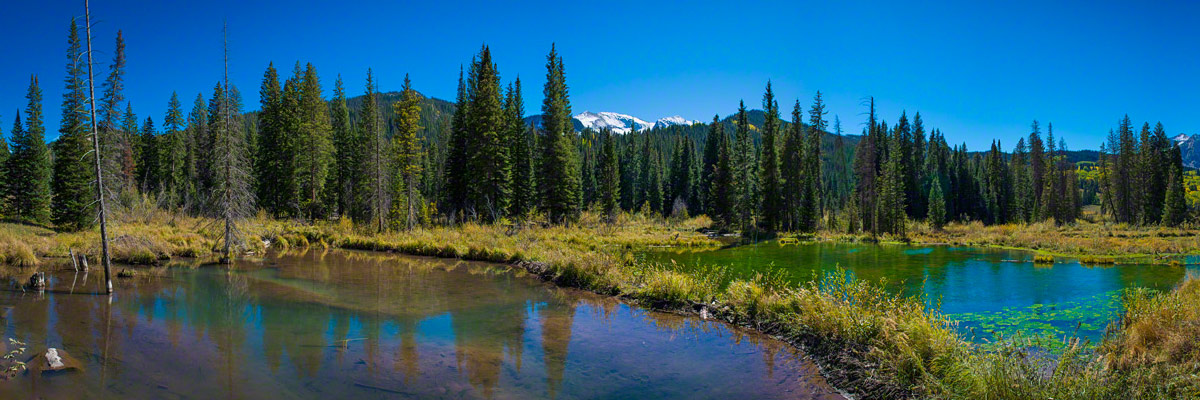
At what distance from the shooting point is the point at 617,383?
8148 millimetres

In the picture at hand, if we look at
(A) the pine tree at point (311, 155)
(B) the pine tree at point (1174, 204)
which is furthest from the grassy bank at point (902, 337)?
A: (B) the pine tree at point (1174, 204)

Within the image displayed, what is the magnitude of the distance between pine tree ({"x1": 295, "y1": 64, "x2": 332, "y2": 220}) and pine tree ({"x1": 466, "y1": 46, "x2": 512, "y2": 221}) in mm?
11223

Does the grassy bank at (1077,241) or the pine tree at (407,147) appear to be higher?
the pine tree at (407,147)

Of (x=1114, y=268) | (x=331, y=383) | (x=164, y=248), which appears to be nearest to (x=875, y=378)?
(x=331, y=383)

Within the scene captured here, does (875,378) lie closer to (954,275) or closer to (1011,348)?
(1011,348)

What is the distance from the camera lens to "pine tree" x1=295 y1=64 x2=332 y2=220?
38.9m

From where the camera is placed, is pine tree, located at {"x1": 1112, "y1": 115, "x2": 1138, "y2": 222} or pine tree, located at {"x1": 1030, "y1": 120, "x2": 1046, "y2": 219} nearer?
pine tree, located at {"x1": 1112, "y1": 115, "x2": 1138, "y2": 222}

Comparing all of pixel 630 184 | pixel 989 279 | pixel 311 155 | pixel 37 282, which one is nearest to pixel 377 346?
pixel 37 282

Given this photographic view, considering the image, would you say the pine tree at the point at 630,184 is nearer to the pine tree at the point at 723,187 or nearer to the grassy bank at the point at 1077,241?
the pine tree at the point at 723,187

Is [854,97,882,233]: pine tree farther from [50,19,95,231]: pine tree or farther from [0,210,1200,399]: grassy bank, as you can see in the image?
[50,19,95,231]: pine tree

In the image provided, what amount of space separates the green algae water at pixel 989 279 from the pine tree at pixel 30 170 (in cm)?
4308

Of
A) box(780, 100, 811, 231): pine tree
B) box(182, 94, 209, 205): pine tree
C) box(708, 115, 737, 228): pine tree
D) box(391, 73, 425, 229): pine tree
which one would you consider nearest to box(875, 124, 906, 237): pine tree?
box(780, 100, 811, 231): pine tree

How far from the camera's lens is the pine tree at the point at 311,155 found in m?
38.9

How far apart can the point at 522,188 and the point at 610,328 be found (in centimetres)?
2983
